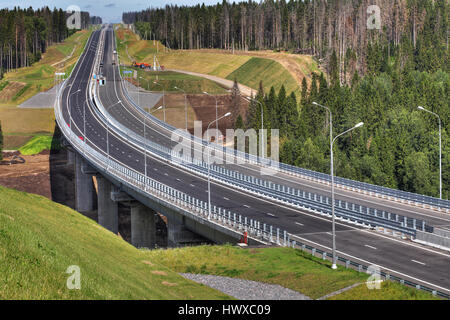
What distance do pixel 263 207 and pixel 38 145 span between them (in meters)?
88.7

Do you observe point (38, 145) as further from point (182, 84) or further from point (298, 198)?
point (298, 198)

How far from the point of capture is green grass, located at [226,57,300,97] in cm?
17550

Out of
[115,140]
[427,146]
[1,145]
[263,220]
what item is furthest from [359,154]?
[1,145]

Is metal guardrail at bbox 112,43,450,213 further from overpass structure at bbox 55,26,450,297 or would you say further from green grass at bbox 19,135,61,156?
green grass at bbox 19,135,61,156

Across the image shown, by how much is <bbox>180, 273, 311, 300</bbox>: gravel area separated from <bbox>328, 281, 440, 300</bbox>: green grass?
94.3 inches

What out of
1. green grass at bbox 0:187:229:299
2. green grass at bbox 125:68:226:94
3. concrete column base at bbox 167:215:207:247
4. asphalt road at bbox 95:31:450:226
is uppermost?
green grass at bbox 125:68:226:94

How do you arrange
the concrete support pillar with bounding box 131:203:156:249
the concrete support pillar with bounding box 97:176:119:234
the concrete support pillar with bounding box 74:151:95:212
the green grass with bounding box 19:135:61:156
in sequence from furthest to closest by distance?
the green grass with bounding box 19:135:61:156
the concrete support pillar with bounding box 74:151:95:212
the concrete support pillar with bounding box 97:176:119:234
the concrete support pillar with bounding box 131:203:156:249

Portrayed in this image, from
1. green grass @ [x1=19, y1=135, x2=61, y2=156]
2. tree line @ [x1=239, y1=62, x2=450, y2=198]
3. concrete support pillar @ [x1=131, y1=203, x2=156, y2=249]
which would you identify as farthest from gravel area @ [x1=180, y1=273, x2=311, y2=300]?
green grass @ [x1=19, y1=135, x2=61, y2=156]

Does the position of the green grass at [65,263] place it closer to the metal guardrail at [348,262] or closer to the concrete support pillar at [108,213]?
the metal guardrail at [348,262]

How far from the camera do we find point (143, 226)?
80562mm

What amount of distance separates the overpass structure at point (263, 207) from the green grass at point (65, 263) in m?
13.5

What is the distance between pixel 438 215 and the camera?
6072cm

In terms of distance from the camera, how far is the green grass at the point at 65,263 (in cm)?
2631

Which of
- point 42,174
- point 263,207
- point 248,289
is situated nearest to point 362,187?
point 263,207
